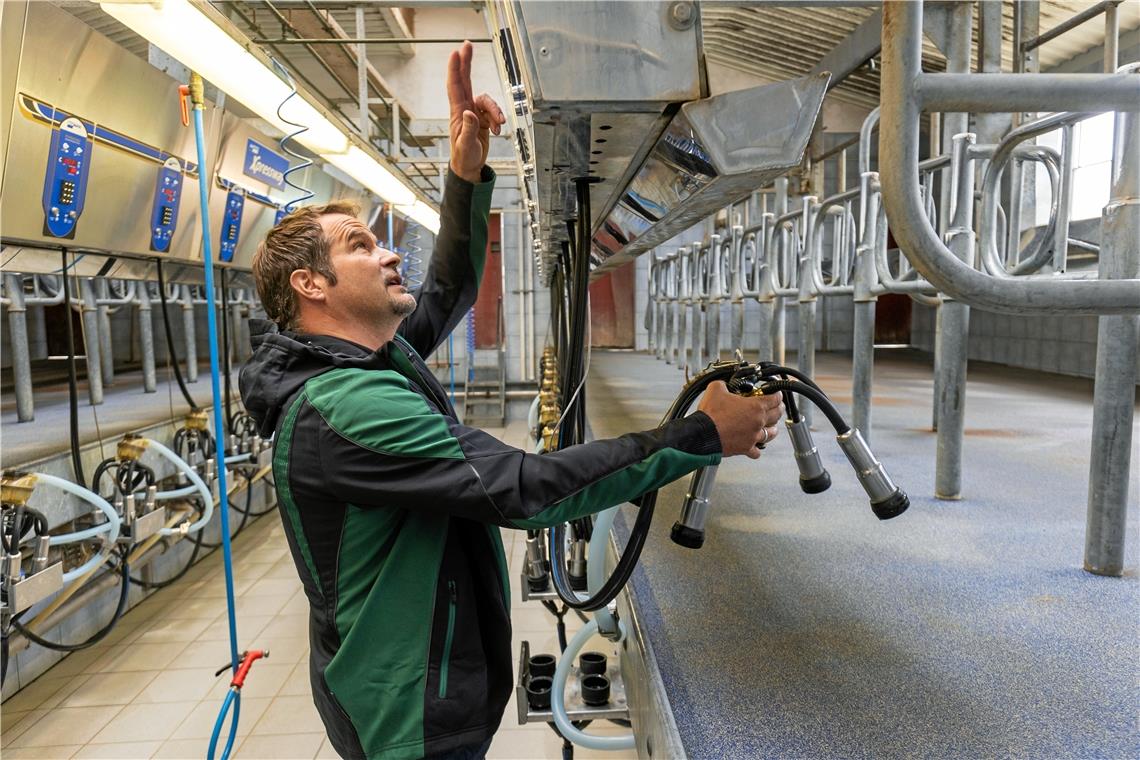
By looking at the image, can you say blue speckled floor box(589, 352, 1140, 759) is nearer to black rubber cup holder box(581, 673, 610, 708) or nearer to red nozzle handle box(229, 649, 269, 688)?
black rubber cup holder box(581, 673, 610, 708)

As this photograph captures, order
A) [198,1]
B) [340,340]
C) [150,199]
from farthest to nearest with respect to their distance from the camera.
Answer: [150,199] < [198,1] < [340,340]

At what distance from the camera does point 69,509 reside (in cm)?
306

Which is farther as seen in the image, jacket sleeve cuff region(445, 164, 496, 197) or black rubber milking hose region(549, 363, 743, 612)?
jacket sleeve cuff region(445, 164, 496, 197)

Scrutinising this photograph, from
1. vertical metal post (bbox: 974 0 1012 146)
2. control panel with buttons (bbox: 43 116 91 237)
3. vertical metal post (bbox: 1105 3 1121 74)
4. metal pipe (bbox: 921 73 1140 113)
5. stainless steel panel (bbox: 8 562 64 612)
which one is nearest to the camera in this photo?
metal pipe (bbox: 921 73 1140 113)

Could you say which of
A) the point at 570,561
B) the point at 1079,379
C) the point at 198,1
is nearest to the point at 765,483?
the point at 570,561

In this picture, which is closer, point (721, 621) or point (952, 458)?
point (721, 621)

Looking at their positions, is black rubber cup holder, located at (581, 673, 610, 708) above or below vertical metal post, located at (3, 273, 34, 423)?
below

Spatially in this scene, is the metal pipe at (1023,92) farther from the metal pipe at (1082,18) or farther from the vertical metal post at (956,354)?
the metal pipe at (1082,18)

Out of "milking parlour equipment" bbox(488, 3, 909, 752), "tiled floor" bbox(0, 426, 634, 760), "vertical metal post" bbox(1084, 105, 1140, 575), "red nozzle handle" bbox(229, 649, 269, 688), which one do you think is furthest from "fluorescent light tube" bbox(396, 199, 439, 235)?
"vertical metal post" bbox(1084, 105, 1140, 575)

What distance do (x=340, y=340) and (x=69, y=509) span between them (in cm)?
262

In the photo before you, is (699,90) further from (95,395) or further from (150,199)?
(95,395)

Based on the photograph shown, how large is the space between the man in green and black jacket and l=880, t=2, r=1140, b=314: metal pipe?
28 cm

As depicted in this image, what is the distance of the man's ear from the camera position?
4.24 ft

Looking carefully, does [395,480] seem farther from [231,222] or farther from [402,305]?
[231,222]
